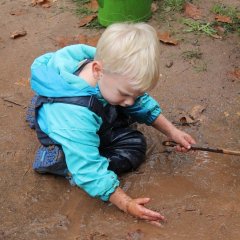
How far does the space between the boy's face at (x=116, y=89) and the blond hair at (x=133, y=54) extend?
0.02 meters

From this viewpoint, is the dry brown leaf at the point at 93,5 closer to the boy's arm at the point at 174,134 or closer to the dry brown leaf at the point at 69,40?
the dry brown leaf at the point at 69,40

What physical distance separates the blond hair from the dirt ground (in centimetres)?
52

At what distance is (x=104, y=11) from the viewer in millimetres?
3006

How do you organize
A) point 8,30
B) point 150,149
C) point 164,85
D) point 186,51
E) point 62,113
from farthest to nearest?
point 8,30, point 186,51, point 164,85, point 150,149, point 62,113

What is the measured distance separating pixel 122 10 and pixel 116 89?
1.39 metres

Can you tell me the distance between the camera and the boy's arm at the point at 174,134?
202 centimetres

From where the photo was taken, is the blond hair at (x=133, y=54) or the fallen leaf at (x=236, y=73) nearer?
the blond hair at (x=133, y=54)

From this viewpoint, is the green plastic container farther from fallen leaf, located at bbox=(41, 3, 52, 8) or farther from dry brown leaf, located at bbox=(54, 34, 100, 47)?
fallen leaf, located at bbox=(41, 3, 52, 8)

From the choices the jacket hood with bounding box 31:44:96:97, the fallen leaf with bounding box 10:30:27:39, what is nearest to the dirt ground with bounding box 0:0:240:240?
the fallen leaf with bounding box 10:30:27:39

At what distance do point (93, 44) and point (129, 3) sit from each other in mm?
338

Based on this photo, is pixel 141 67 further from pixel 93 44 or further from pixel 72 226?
pixel 93 44

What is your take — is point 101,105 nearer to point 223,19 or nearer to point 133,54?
point 133,54

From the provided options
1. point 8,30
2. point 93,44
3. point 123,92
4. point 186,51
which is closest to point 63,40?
point 93,44

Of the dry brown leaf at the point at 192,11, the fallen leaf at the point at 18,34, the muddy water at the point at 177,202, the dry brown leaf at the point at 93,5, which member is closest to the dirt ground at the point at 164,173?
the muddy water at the point at 177,202
